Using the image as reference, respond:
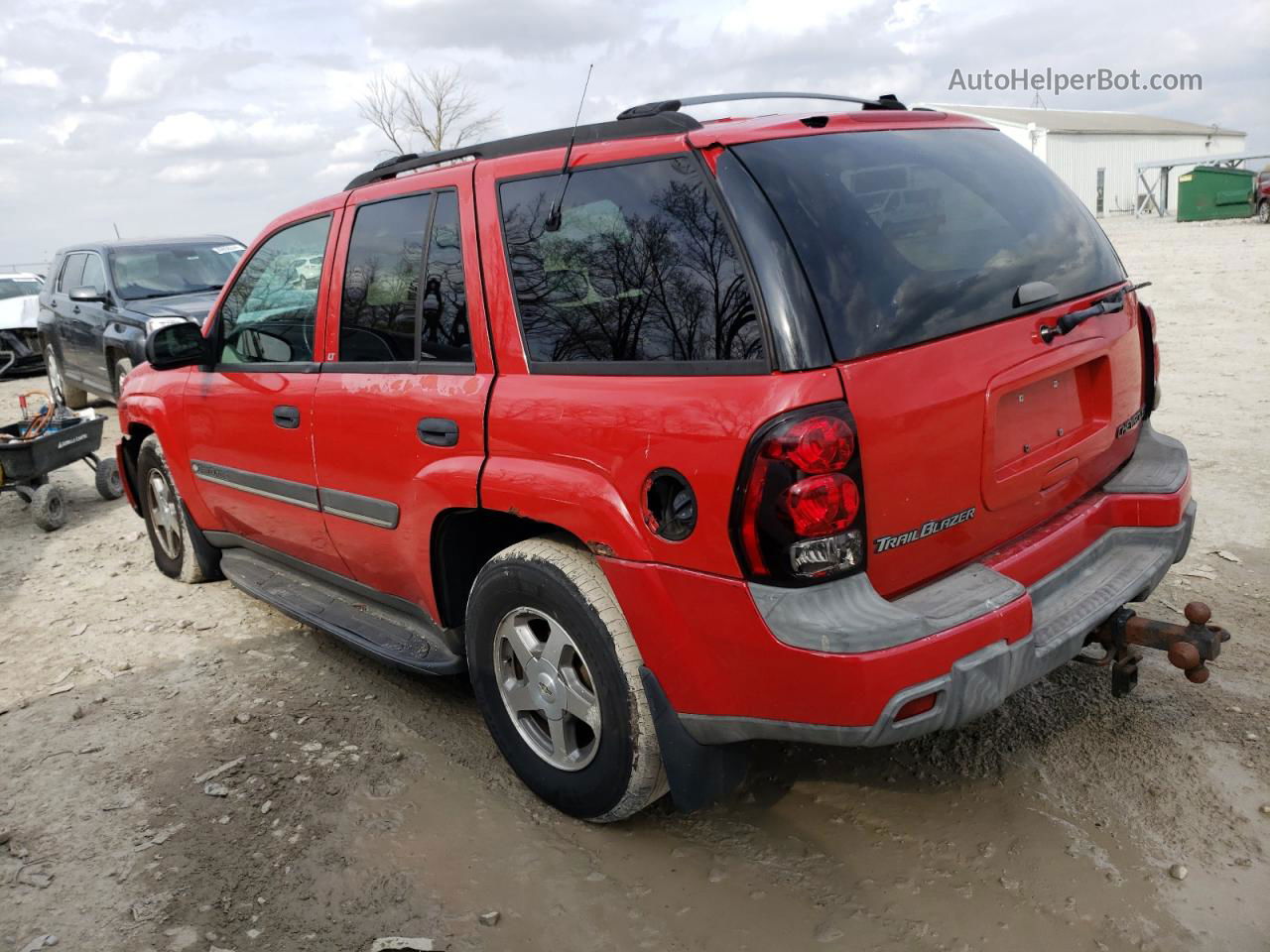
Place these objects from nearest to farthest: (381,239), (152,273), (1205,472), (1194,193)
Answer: (381,239) < (1205,472) < (152,273) < (1194,193)

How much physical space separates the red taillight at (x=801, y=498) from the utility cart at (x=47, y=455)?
6.23 m

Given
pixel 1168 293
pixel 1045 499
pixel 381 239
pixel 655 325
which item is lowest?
pixel 1168 293

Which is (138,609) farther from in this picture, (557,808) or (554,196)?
(554,196)

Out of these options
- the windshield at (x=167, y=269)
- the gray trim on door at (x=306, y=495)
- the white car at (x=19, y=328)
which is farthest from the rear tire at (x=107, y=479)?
the white car at (x=19, y=328)

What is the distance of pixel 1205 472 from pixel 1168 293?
8662 millimetres

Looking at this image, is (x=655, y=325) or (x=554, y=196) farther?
(x=554, y=196)

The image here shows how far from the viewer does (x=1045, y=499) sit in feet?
9.18

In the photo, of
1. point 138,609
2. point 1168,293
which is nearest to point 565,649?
point 138,609

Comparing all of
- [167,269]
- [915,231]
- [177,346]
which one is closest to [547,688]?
[915,231]

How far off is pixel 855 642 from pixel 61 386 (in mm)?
12415

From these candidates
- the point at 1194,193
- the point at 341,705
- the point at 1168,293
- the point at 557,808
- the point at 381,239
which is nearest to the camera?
the point at 557,808

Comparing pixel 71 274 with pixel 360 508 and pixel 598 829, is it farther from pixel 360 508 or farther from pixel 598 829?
pixel 598 829

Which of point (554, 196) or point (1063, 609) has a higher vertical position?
point (554, 196)

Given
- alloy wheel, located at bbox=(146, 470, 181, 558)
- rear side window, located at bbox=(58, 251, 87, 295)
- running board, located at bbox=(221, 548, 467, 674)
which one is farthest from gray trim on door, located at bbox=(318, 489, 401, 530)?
rear side window, located at bbox=(58, 251, 87, 295)
